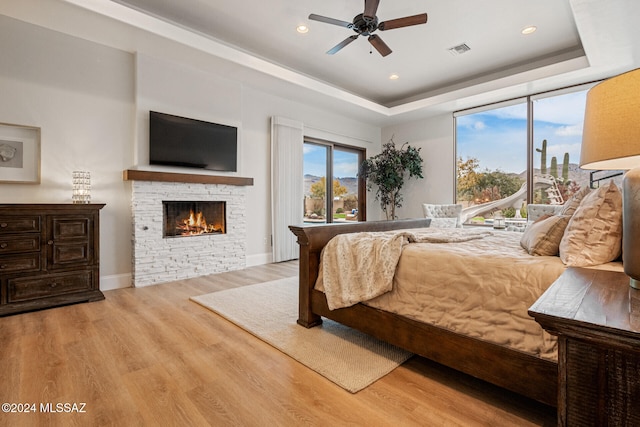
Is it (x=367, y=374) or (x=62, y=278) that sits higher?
(x=62, y=278)

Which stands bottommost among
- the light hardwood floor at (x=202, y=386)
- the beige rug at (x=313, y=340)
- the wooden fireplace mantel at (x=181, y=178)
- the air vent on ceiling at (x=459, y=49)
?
the light hardwood floor at (x=202, y=386)

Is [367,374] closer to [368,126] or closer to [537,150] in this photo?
[537,150]

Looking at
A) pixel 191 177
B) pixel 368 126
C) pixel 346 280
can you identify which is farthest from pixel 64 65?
pixel 368 126

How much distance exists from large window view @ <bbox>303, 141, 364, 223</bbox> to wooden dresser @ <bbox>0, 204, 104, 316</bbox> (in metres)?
3.53

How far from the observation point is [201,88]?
14.4 feet

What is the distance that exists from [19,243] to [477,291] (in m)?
3.80

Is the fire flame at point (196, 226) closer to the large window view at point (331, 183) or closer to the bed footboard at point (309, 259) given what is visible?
the large window view at point (331, 183)

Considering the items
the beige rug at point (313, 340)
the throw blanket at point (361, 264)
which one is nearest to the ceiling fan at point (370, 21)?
the throw blanket at point (361, 264)

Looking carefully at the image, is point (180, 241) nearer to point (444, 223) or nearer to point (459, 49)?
point (444, 223)

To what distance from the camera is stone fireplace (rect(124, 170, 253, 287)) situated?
3.86m

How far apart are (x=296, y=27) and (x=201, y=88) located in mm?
1578

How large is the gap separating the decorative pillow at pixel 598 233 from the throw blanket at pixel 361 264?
0.81 metres

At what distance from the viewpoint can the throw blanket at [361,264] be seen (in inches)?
79.4

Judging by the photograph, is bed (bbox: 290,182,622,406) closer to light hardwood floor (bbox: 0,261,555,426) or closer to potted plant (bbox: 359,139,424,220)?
light hardwood floor (bbox: 0,261,555,426)
